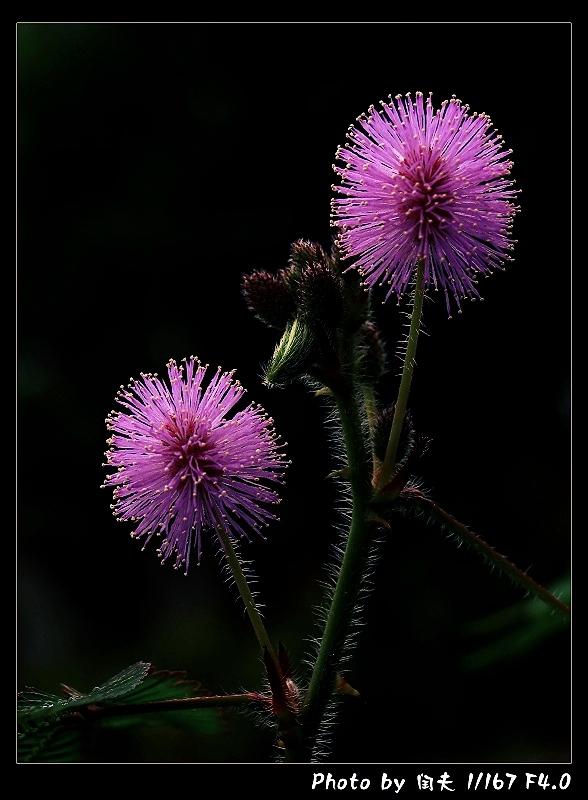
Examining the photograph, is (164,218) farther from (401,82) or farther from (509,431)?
(509,431)

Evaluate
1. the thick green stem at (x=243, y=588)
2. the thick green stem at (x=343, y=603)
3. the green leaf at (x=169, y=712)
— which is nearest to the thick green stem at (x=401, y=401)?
the thick green stem at (x=343, y=603)

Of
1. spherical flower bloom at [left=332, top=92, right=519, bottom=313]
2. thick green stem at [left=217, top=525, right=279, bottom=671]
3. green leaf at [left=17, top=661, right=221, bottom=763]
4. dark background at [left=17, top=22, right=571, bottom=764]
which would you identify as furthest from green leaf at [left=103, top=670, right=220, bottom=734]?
dark background at [left=17, top=22, right=571, bottom=764]

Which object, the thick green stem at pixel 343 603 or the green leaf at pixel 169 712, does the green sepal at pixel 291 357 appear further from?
the green leaf at pixel 169 712

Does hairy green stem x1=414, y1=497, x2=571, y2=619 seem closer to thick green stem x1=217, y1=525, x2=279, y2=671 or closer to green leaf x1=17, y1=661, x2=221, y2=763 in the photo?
thick green stem x1=217, y1=525, x2=279, y2=671

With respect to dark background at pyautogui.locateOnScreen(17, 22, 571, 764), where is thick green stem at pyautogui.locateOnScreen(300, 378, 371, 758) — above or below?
below

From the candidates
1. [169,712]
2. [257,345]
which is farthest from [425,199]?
[257,345]

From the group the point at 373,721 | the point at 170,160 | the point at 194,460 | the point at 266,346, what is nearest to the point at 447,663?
the point at 373,721
